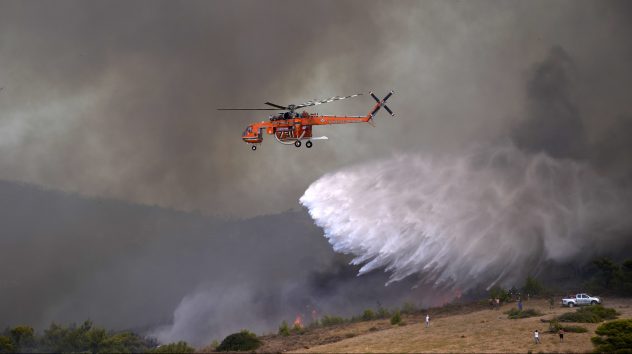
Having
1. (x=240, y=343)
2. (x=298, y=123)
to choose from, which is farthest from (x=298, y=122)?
(x=240, y=343)

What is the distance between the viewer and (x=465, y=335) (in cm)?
5700

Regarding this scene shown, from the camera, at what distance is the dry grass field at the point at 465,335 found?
50469 millimetres

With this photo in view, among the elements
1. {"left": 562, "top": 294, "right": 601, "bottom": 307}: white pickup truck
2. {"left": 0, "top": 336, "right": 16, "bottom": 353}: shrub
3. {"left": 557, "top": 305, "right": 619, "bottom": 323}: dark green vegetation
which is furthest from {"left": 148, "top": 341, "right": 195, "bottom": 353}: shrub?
{"left": 562, "top": 294, "right": 601, "bottom": 307}: white pickup truck

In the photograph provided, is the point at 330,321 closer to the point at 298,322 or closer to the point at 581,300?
the point at 298,322

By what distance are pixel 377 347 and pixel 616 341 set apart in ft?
77.1

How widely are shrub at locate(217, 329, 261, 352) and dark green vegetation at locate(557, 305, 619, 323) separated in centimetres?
3908

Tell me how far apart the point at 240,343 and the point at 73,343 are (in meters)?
24.8

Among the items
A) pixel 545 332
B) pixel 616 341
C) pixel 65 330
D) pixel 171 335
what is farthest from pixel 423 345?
pixel 171 335

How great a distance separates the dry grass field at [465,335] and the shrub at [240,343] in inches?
133

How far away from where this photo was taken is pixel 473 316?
70.6 m

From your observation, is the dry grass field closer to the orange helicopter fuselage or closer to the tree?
the orange helicopter fuselage

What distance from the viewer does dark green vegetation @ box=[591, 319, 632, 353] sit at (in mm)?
44562

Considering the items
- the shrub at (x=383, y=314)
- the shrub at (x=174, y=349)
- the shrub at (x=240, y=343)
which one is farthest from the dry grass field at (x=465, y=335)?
the shrub at (x=174, y=349)

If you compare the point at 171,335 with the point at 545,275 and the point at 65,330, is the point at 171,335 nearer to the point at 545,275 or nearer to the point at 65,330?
the point at 65,330
